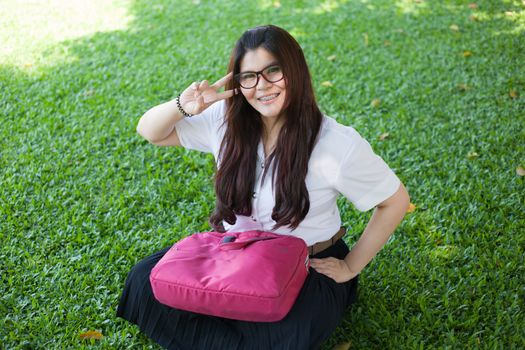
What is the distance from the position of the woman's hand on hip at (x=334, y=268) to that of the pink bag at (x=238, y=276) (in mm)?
181

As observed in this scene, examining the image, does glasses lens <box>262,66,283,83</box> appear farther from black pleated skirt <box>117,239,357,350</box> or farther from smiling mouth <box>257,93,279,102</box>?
black pleated skirt <box>117,239,357,350</box>

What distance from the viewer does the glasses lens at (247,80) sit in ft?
7.16

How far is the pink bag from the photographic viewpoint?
2.05 metres

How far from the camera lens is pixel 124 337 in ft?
8.42

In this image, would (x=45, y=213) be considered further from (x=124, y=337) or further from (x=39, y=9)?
(x=39, y=9)

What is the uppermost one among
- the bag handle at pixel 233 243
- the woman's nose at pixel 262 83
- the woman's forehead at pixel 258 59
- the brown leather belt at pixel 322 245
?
the woman's forehead at pixel 258 59

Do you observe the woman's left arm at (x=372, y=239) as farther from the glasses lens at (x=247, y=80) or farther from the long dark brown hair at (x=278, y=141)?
the glasses lens at (x=247, y=80)

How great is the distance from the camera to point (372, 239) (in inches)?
94.4

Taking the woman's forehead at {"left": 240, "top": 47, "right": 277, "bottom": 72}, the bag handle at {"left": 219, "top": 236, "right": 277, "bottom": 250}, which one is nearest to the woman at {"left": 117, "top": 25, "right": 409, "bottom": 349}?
the woman's forehead at {"left": 240, "top": 47, "right": 277, "bottom": 72}

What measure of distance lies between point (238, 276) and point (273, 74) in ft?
2.56

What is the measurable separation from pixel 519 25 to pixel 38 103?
4.55m

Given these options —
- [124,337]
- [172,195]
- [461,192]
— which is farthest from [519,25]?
[124,337]

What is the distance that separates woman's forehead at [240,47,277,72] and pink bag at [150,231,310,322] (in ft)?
2.24

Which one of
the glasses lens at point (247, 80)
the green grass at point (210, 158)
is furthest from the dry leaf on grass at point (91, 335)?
the glasses lens at point (247, 80)
